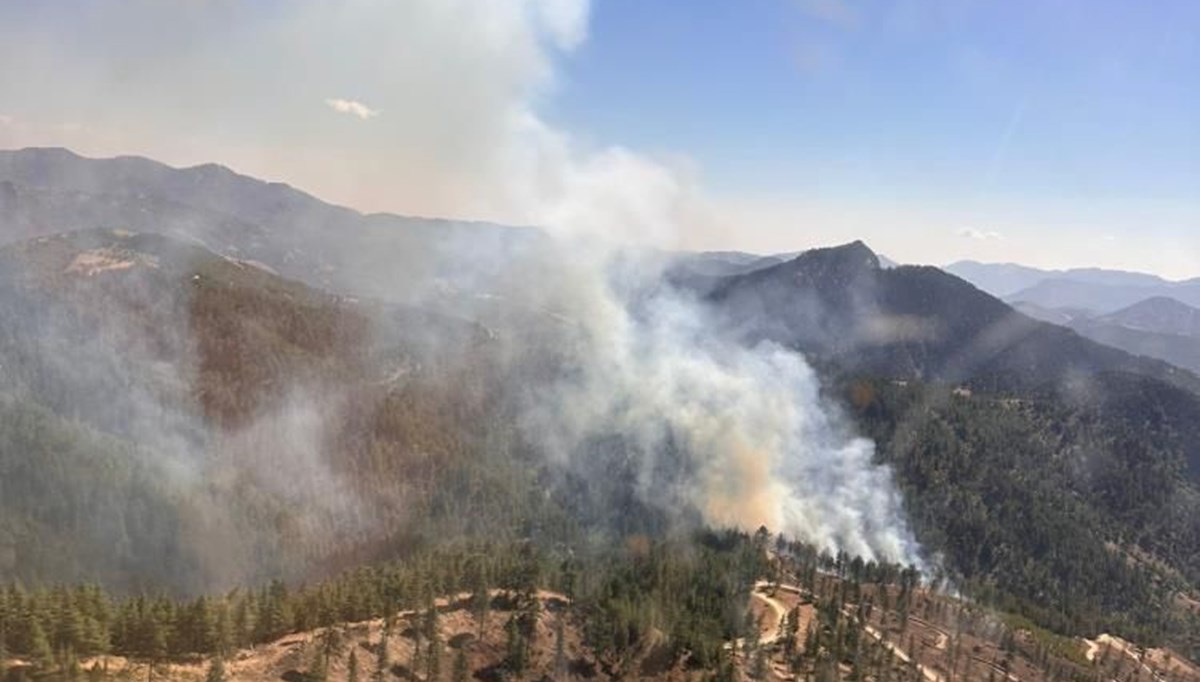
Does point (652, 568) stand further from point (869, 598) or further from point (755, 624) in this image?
point (869, 598)

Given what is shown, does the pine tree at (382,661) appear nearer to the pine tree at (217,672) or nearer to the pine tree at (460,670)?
the pine tree at (460,670)

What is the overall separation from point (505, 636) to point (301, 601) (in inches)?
1226

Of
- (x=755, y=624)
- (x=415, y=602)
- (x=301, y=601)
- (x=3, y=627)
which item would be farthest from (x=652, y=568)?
(x=3, y=627)

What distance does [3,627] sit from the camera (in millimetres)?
85188

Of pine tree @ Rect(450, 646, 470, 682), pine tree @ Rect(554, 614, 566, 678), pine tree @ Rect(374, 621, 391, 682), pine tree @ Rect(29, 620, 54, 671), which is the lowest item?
pine tree @ Rect(554, 614, 566, 678)

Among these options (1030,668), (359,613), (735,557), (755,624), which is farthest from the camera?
(735,557)

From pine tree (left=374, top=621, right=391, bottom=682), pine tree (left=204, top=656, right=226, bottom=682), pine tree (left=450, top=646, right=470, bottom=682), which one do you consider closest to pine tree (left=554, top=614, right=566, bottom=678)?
pine tree (left=450, top=646, right=470, bottom=682)

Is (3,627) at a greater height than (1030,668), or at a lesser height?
greater

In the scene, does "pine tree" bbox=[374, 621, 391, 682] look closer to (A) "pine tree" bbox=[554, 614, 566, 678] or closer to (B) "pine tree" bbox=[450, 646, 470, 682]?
(B) "pine tree" bbox=[450, 646, 470, 682]

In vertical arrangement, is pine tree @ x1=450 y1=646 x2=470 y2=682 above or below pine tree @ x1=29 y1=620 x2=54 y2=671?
below

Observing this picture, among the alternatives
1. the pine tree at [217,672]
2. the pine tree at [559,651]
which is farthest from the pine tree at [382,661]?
the pine tree at [559,651]

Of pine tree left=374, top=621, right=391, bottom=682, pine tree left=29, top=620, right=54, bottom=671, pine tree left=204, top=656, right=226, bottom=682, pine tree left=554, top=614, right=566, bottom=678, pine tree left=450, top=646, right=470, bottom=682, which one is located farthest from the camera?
pine tree left=554, top=614, right=566, bottom=678

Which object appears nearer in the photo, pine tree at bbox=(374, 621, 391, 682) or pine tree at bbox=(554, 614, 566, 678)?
pine tree at bbox=(374, 621, 391, 682)

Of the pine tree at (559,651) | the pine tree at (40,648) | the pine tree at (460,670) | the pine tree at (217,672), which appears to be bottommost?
the pine tree at (559,651)
